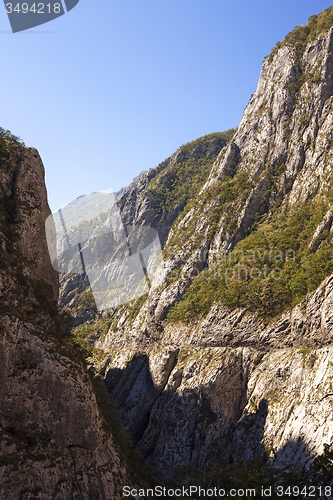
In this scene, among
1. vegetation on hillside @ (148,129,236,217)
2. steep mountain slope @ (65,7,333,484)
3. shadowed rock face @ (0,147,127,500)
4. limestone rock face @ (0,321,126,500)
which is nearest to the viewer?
limestone rock face @ (0,321,126,500)

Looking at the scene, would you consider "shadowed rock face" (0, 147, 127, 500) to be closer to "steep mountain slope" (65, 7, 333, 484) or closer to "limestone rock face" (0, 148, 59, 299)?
"limestone rock face" (0, 148, 59, 299)

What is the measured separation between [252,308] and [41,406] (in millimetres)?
29857

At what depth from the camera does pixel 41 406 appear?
19094 millimetres

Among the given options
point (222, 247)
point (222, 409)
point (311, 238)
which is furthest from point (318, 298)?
point (222, 247)

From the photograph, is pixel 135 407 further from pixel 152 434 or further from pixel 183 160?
pixel 183 160

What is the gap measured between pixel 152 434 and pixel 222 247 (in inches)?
1279

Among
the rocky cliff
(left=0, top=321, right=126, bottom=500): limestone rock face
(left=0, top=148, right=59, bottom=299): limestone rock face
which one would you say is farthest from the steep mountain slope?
(left=0, top=148, right=59, bottom=299): limestone rock face

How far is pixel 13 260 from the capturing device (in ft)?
79.5

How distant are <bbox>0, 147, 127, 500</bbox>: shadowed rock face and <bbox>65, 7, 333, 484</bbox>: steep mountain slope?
16.8 meters

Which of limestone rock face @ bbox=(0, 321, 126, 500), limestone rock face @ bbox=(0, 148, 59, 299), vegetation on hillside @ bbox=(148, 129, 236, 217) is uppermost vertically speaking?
vegetation on hillside @ bbox=(148, 129, 236, 217)

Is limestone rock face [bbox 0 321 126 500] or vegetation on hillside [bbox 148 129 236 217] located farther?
vegetation on hillside [bbox 148 129 236 217]

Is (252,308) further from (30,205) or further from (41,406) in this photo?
(30,205)

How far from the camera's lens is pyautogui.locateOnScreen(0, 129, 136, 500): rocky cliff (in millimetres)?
16812

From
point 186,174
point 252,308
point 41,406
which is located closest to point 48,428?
point 41,406
